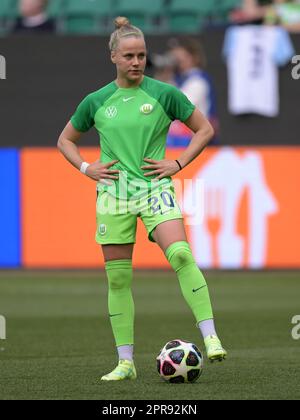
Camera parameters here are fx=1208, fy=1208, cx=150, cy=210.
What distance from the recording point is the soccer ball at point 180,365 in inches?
281

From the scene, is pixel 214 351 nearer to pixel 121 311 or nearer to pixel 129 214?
pixel 121 311

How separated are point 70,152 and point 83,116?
10.0 inches

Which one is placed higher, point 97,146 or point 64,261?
point 97,146

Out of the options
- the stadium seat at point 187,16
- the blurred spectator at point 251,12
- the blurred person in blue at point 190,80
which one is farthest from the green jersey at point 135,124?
the stadium seat at point 187,16

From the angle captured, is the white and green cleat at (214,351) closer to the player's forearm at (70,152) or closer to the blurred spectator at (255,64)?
the player's forearm at (70,152)

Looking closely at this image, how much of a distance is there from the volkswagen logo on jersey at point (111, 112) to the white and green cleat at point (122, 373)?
150 centimetres

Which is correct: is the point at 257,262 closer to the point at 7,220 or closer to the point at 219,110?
the point at 219,110

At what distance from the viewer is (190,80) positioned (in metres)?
16.1

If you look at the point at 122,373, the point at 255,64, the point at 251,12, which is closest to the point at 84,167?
the point at 122,373

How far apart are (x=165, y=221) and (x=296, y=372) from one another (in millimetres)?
1308

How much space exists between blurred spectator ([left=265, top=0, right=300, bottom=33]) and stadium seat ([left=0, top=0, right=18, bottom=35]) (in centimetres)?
366

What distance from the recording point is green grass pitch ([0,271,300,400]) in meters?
6.88

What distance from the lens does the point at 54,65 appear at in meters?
16.4
